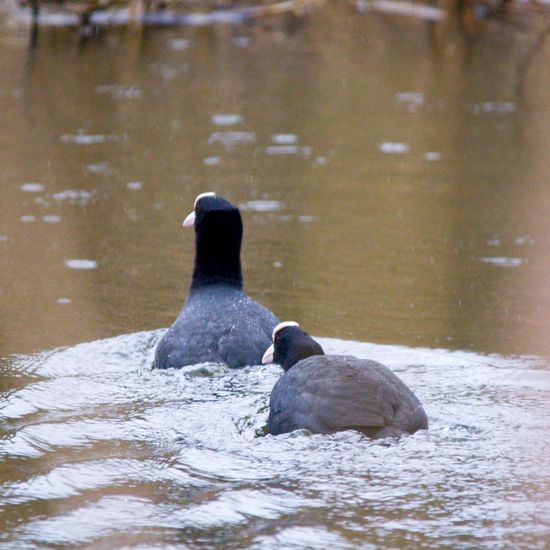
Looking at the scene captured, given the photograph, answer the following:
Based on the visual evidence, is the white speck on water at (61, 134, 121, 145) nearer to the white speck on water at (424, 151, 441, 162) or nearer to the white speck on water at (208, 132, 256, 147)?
the white speck on water at (208, 132, 256, 147)

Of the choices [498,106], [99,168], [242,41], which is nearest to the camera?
[99,168]

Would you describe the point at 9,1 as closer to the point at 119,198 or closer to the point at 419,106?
the point at 419,106

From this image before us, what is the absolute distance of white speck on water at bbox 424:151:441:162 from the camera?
14922mm

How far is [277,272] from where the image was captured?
10.4 metres

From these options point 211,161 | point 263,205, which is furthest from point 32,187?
point 263,205

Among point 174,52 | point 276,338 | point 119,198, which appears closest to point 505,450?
point 276,338

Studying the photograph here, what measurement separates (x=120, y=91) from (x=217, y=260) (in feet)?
38.5

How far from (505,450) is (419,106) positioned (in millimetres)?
12752

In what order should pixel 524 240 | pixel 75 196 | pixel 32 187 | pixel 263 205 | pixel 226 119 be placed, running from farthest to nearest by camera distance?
pixel 226 119 → pixel 32 187 → pixel 75 196 → pixel 263 205 → pixel 524 240

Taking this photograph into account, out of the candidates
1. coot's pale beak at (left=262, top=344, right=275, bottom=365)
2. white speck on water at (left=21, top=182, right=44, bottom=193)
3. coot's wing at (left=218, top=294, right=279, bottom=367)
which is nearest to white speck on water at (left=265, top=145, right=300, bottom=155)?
white speck on water at (left=21, top=182, right=44, bottom=193)

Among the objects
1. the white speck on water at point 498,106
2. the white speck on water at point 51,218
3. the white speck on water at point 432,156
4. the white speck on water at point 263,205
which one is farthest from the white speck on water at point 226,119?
the white speck on water at point 51,218

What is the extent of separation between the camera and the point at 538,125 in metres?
16.6

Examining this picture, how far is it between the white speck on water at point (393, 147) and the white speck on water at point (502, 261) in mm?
4685

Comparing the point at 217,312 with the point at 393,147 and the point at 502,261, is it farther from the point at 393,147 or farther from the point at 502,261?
the point at 393,147
